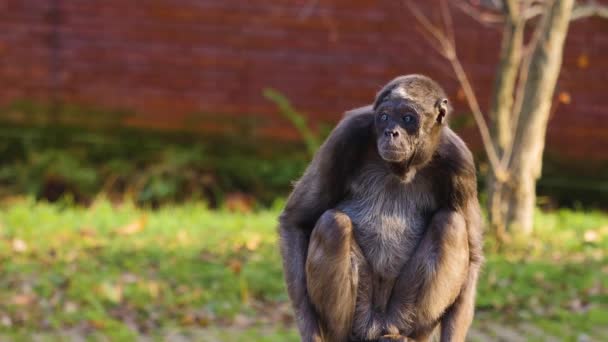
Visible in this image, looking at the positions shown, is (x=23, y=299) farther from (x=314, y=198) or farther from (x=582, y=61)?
(x=582, y=61)

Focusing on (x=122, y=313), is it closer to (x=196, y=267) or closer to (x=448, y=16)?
(x=196, y=267)

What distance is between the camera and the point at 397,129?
15.8 ft

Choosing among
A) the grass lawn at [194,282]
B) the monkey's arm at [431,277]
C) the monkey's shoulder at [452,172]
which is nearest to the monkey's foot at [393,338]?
the monkey's arm at [431,277]

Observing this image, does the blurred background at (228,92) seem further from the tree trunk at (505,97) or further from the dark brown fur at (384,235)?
the dark brown fur at (384,235)

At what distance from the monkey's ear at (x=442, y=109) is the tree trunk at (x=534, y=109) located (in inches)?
215

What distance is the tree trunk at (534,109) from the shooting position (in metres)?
10.3

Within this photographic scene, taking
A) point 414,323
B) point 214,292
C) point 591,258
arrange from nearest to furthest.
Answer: point 414,323 → point 214,292 → point 591,258

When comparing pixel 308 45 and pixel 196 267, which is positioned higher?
pixel 308 45

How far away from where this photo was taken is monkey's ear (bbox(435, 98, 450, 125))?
16.6 ft

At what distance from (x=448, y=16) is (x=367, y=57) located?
1.20m

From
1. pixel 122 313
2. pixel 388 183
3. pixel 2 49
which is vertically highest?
pixel 388 183

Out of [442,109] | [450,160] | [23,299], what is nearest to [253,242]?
[23,299]

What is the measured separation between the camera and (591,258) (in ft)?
33.8

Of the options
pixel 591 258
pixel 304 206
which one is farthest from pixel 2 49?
pixel 304 206
